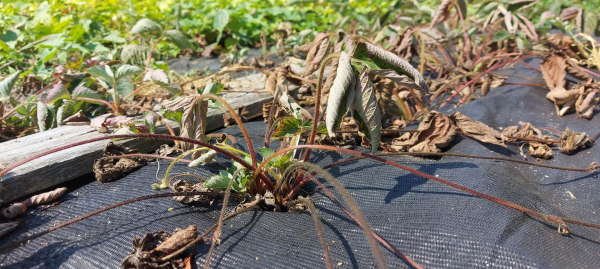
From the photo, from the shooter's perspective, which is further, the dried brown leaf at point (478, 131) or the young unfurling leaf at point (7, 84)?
the young unfurling leaf at point (7, 84)

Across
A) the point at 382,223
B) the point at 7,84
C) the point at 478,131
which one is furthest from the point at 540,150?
the point at 7,84

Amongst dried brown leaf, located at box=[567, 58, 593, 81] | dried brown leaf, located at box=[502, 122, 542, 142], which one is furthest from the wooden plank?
dried brown leaf, located at box=[567, 58, 593, 81]

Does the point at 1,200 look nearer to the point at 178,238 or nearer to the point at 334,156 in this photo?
the point at 178,238

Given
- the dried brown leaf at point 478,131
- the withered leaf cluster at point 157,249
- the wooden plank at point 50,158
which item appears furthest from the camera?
the dried brown leaf at point 478,131

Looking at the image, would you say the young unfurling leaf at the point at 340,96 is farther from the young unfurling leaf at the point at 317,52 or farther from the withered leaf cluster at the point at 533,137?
the withered leaf cluster at the point at 533,137

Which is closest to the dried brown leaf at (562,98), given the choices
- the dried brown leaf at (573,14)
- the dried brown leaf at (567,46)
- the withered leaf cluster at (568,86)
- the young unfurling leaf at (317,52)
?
the withered leaf cluster at (568,86)

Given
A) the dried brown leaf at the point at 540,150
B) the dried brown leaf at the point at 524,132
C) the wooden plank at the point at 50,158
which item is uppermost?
the wooden plank at the point at 50,158

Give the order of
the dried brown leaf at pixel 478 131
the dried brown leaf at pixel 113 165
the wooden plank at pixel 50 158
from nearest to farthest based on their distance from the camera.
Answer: the wooden plank at pixel 50 158
the dried brown leaf at pixel 113 165
the dried brown leaf at pixel 478 131

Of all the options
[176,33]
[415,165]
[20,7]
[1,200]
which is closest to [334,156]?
[415,165]
